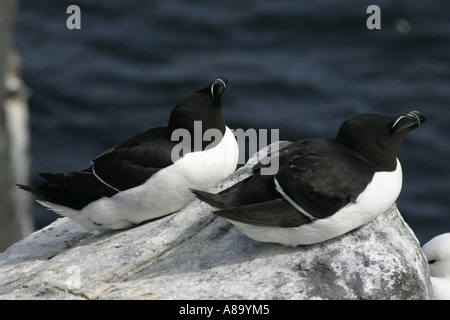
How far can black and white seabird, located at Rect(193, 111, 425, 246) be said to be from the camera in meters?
5.47

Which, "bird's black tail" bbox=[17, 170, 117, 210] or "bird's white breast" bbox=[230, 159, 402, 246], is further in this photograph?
"bird's black tail" bbox=[17, 170, 117, 210]

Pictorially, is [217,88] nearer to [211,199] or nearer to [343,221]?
[211,199]

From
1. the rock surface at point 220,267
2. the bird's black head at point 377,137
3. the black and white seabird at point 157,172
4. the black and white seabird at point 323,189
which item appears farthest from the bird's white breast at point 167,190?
the bird's black head at point 377,137

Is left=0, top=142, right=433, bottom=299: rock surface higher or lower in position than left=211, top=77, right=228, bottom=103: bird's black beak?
lower

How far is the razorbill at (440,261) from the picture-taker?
7.09 m

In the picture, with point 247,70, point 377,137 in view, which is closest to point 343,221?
point 377,137

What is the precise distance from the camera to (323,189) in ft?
17.9

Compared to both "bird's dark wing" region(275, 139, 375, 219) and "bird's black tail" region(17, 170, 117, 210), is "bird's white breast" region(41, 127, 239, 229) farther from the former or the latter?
"bird's dark wing" region(275, 139, 375, 219)

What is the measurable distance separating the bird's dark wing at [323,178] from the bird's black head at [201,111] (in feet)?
3.13

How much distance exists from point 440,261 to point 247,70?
38.4ft

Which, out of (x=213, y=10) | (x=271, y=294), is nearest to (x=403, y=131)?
(x=271, y=294)

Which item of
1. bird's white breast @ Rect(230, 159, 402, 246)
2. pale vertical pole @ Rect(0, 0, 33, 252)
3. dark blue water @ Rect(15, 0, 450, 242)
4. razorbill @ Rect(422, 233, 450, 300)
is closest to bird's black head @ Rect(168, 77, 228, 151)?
bird's white breast @ Rect(230, 159, 402, 246)

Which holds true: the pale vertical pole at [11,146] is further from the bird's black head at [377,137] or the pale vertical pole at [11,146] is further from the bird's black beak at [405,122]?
the bird's black beak at [405,122]

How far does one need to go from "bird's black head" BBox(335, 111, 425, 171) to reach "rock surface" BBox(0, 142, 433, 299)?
17.4 inches
